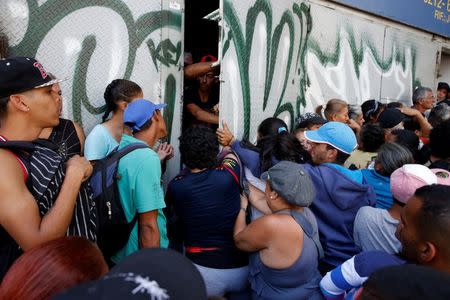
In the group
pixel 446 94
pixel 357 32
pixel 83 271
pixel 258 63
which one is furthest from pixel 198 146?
pixel 446 94

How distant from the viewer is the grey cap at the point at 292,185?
76.4 inches

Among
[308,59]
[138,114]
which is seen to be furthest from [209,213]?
[308,59]

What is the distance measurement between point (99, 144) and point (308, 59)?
3.11 meters

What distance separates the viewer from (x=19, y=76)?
1580 mm

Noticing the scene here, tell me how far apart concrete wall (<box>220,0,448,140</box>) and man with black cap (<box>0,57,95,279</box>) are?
1.76 meters

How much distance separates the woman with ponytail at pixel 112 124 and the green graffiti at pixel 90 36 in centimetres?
25

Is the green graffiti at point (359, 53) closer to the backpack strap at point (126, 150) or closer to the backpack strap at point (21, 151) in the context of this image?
the backpack strap at point (126, 150)

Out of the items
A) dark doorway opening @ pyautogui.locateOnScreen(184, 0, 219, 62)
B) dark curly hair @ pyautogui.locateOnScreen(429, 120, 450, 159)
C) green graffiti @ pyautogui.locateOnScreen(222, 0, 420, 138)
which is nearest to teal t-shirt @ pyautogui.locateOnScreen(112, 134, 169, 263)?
green graffiti @ pyautogui.locateOnScreen(222, 0, 420, 138)

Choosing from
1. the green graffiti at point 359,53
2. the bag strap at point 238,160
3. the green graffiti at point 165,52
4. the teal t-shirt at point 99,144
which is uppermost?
the green graffiti at point 359,53

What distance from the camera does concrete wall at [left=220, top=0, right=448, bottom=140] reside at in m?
3.37

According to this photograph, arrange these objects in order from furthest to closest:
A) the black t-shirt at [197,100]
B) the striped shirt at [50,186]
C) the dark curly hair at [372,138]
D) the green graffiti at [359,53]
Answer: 1. the green graffiti at [359,53]
2. the black t-shirt at [197,100]
3. the dark curly hair at [372,138]
4. the striped shirt at [50,186]

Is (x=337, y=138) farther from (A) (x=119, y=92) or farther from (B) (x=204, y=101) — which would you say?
(B) (x=204, y=101)

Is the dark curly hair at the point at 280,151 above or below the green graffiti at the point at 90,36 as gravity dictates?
below

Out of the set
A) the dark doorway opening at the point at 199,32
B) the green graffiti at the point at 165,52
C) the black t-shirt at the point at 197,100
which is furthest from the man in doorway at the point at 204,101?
the dark doorway opening at the point at 199,32
